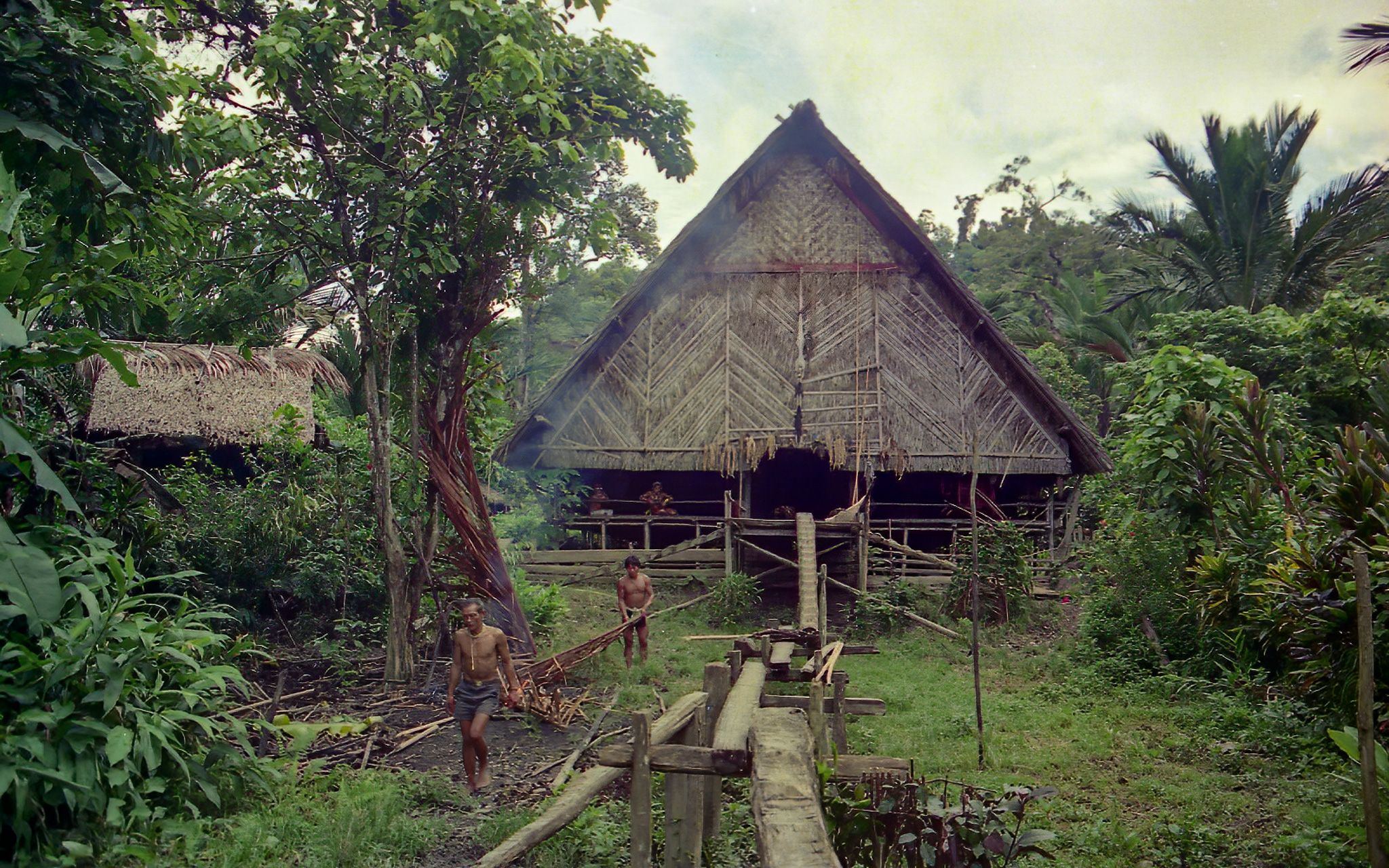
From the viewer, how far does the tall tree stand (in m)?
7.32

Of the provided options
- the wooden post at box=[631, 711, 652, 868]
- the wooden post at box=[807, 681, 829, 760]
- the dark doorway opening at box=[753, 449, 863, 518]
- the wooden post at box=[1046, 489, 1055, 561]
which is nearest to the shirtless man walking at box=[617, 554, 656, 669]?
the wooden post at box=[807, 681, 829, 760]

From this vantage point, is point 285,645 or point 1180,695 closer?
point 1180,695

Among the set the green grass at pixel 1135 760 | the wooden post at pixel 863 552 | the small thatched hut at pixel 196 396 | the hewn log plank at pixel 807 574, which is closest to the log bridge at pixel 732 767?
the green grass at pixel 1135 760

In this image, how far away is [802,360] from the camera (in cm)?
1305

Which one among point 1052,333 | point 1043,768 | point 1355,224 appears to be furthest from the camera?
point 1052,333

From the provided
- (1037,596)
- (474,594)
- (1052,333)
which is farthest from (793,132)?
(1052,333)

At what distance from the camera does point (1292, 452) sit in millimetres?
8539

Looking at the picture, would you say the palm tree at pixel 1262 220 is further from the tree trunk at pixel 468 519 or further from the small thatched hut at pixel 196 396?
the small thatched hut at pixel 196 396

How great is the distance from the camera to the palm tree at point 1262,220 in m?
16.2

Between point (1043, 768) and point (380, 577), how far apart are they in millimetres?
7065

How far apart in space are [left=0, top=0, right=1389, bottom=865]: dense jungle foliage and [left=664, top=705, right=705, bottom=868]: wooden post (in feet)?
7.00

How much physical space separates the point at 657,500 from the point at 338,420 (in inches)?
211

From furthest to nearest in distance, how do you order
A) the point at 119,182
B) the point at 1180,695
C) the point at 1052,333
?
the point at 1052,333 < the point at 1180,695 < the point at 119,182

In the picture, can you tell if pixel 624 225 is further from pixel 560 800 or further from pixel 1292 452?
pixel 560 800
